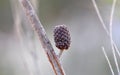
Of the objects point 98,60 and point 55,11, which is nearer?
point 98,60

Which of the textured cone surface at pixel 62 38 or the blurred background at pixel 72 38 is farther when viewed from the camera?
the blurred background at pixel 72 38

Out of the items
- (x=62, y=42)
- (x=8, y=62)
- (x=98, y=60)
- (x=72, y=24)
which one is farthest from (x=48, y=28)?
(x=62, y=42)

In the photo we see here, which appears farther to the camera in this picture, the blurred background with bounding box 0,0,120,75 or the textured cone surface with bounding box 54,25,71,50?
the blurred background with bounding box 0,0,120,75

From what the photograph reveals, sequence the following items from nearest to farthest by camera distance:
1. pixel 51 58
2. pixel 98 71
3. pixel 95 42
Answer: pixel 51 58, pixel 98 71, pixel 95 42

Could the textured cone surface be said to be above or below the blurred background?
below

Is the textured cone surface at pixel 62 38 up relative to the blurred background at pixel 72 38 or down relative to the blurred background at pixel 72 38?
down

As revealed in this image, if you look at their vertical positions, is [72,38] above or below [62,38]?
above

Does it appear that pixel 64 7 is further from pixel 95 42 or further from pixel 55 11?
pixel 95 42

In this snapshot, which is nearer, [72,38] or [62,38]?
[62,38]
